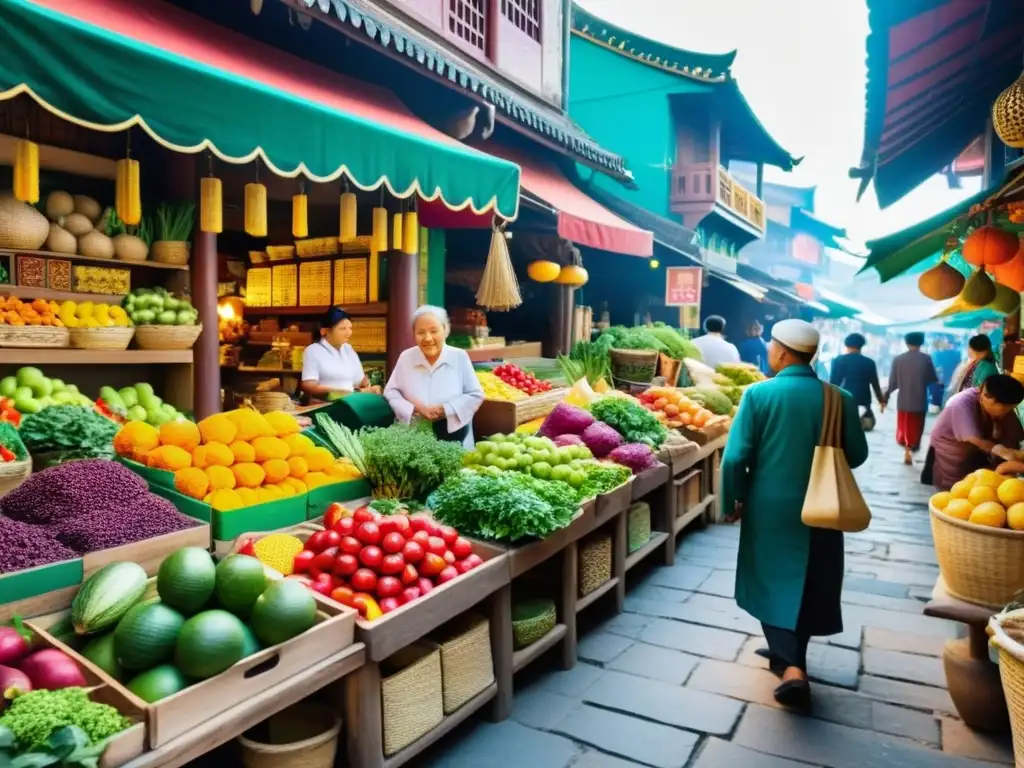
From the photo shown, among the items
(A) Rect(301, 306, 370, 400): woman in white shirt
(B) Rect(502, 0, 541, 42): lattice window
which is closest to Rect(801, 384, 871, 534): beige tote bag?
(A) Rect(301, 306, 370, 400): woman in white shirt

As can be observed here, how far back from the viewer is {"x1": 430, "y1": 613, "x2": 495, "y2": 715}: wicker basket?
3.08m

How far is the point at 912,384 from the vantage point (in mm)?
10984

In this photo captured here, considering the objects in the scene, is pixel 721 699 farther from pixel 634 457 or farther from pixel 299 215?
pixel 299 215

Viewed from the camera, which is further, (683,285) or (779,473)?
(683,285)

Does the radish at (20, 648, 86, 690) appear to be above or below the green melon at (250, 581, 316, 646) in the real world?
below

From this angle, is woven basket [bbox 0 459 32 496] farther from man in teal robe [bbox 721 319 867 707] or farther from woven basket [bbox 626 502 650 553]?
woven basket [bbox 626 502 650 553]

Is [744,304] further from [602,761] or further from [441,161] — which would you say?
[602,761]

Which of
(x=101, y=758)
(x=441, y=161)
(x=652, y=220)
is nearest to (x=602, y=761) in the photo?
(x=101, y=758)

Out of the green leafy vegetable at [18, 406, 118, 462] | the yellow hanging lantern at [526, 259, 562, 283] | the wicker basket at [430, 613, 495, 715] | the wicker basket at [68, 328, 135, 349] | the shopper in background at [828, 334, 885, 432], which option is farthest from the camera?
the shopper in background at [828, 334, 885, 432]

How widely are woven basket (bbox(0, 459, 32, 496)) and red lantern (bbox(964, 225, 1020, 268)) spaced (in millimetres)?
5536

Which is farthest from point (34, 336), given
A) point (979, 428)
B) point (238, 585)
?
point (979, 428)

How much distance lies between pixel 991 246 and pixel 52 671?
539cm

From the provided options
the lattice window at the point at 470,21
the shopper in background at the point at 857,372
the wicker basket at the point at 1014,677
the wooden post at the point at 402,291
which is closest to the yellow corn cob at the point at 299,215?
the wooden post at the point at 402,291

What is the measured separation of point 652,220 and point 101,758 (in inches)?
565
